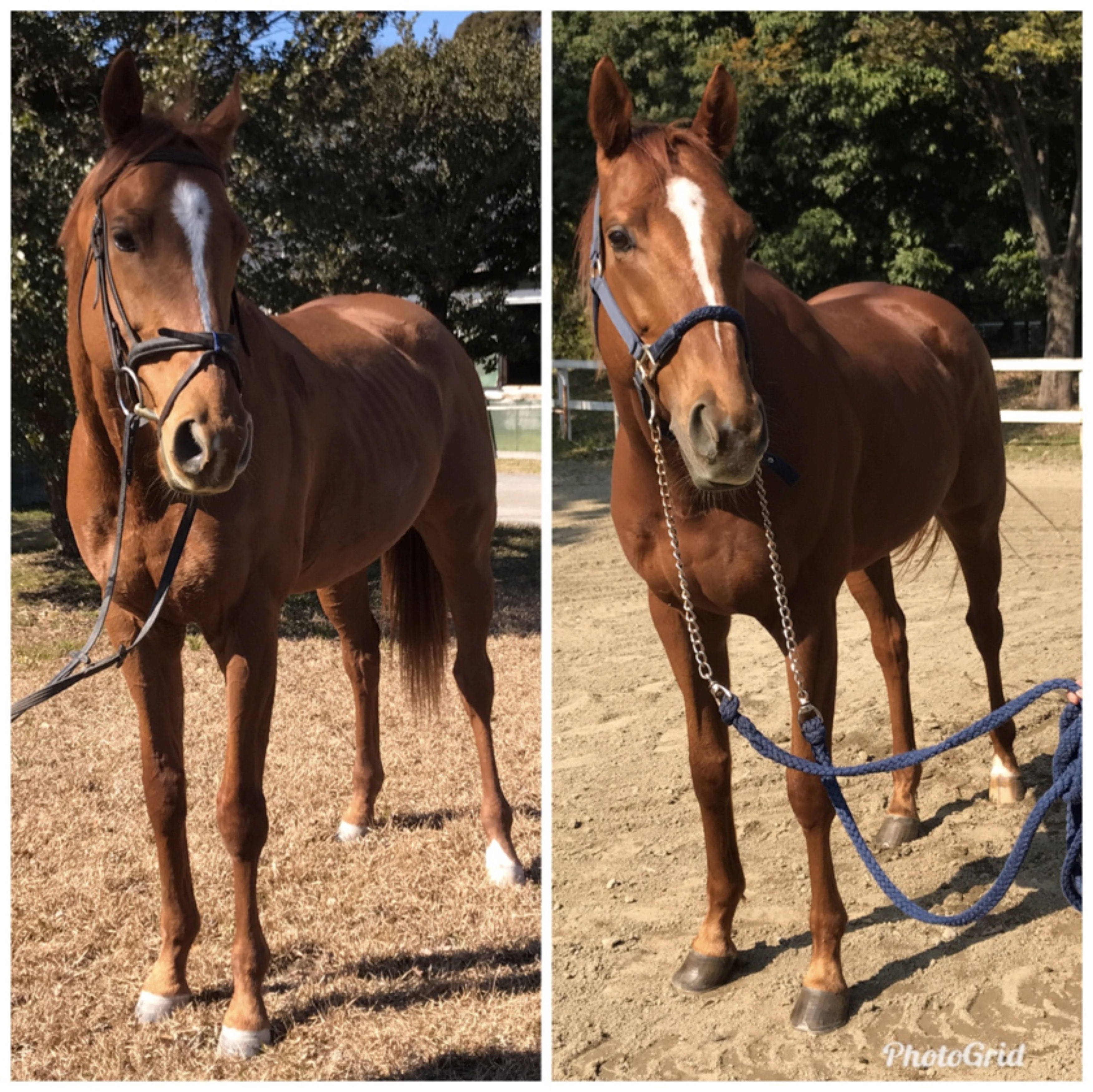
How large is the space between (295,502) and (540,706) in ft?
10.3

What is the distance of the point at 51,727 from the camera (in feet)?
18.6

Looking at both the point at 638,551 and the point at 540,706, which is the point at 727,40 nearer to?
the point at 540,706

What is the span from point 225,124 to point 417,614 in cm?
242

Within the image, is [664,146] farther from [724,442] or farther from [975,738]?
[975,738]

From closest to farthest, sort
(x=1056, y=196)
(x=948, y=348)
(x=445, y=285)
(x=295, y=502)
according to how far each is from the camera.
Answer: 1. (x=295, y=502)
2. (x=948, y=348)
3. (x=445, y=285)
4. (x=1056, y=196)

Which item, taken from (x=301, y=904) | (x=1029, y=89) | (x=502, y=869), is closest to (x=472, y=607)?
(x=502, y=869)

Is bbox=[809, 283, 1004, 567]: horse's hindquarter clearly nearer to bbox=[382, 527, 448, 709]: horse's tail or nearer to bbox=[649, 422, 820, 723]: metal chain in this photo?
bbox=[649, 422, 820, 723]: metal chain

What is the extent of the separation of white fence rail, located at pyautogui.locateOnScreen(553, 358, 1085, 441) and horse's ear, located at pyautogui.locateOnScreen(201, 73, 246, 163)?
513cm

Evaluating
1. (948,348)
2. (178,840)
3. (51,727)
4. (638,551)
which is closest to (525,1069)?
(178,840)

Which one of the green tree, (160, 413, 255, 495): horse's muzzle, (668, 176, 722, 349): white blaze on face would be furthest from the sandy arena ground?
the green tree

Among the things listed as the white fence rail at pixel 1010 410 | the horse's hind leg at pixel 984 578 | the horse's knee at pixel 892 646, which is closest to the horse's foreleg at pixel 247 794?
the horse's knee at pixel 892 646

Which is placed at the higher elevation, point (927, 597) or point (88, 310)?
point (88, 310)

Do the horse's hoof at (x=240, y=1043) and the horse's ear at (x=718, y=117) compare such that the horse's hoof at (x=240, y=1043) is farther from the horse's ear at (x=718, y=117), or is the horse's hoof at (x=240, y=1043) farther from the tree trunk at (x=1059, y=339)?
the tree trunk at (x=1059, y=339)

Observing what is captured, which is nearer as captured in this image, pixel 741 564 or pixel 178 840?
pixel 741 564
